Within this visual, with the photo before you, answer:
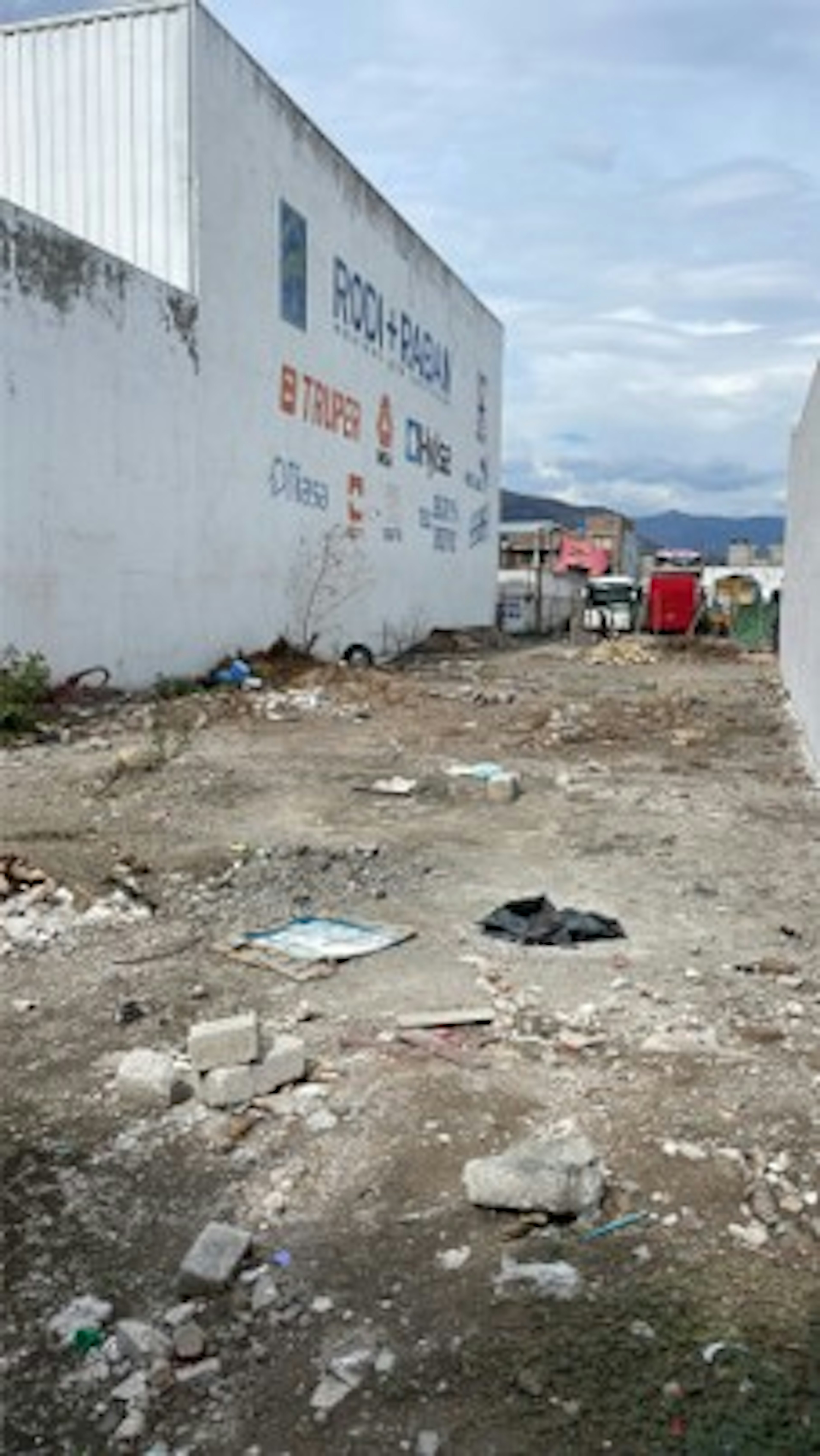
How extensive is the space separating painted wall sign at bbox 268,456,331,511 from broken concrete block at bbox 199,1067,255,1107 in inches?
450

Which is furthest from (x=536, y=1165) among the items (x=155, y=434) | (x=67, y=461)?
(x=155, y=434)

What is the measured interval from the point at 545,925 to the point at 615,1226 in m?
1.99

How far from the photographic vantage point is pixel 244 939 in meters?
4.23

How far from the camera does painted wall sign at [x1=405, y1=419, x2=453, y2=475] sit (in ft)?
63.6

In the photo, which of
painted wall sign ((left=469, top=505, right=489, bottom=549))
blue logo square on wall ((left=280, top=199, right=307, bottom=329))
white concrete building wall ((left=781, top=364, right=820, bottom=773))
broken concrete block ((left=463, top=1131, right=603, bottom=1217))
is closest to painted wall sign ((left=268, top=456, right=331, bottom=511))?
blue logo square on wall ((left=280, top=199, right=307, bottom=329))

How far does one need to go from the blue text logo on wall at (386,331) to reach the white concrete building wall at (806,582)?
250 inches

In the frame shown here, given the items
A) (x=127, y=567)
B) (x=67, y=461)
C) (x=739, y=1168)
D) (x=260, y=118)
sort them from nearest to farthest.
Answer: (x=739, y=1168) < (x=67, y=461) < (x=127, y=567) < (x=260, y=118)

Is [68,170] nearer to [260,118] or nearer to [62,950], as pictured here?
[260,118]

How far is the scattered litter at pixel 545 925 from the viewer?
14.0ft

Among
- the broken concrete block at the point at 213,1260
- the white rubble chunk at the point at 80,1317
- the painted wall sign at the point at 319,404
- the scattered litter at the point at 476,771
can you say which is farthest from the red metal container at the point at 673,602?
the white rubble chunk at the point at 80,1317

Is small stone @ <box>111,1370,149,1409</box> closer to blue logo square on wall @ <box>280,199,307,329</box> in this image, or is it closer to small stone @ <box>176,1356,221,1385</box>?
small stone @ <box>176,1356,221,1385</box>

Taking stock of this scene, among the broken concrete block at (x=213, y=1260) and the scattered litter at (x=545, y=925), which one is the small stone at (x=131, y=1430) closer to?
the broken concrete block at (x=213, y=1260)

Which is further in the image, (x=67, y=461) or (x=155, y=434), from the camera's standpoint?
(x=155, y=434)

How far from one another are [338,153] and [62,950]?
14268 millimetres
